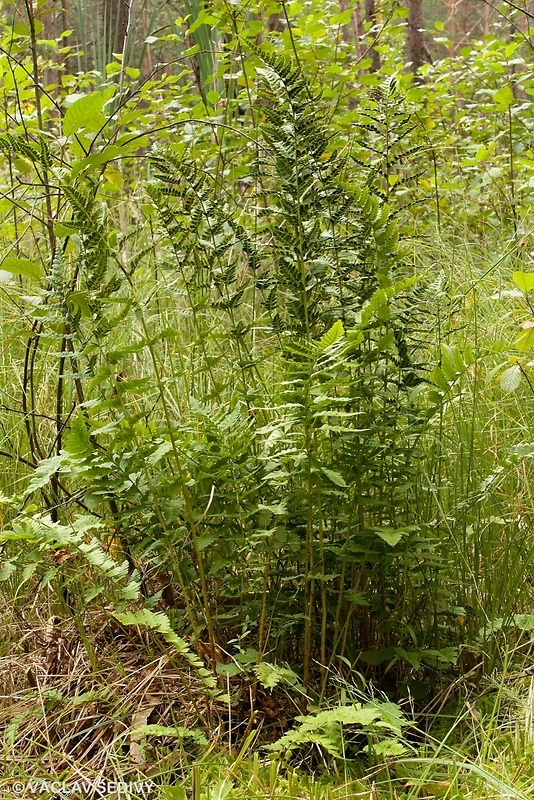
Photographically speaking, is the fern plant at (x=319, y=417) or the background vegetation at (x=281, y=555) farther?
the fern plant at (x=319, y=417)

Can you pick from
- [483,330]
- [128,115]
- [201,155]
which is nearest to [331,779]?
[128,115]

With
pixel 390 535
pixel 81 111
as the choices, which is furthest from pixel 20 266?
pixel 390 535

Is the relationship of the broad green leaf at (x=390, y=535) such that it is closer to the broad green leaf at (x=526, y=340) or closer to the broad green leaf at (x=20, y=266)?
the broad green leaf at (x=526, y=340)

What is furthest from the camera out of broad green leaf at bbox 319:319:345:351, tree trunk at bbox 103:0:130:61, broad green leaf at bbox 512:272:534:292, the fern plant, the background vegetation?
tree trunk at bbox 103:0:130:61

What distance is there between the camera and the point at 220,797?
1392 mm

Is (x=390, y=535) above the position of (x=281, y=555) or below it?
above

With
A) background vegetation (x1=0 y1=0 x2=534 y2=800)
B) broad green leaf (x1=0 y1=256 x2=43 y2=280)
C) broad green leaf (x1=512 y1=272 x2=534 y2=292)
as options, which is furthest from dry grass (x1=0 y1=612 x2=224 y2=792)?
broad green leaf (x1=512 y1=272 x2=534 y2=292)

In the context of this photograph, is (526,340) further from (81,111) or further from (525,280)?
(81,111)

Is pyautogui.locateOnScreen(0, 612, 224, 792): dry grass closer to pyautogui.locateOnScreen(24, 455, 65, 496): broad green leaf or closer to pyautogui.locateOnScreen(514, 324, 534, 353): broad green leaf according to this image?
pyautogui.locateOnScreen(24, 455, 65, 496): broad green leaf


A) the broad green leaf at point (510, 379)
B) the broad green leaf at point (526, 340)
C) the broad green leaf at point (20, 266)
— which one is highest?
the broad green leaf at point (20, 266)

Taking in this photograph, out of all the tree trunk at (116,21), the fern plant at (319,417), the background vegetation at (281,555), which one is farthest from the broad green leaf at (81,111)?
the tree trunk at (116,21)

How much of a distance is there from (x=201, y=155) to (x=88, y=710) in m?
2.79

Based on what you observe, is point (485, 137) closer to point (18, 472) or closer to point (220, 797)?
point (18, 472)

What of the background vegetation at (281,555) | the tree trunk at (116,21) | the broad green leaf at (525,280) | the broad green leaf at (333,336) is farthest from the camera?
the tree trunk at (116,21)
